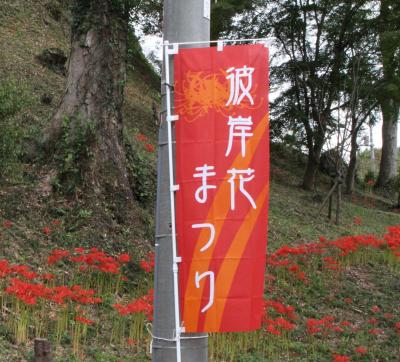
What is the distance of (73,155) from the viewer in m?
8.87

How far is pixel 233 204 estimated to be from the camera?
382 cm

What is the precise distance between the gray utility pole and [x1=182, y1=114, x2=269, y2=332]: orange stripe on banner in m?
0.12

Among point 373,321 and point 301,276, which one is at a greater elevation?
point 301,276

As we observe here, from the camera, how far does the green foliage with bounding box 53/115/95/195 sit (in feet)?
28.9

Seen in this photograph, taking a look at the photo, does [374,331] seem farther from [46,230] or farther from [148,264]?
[46,230]

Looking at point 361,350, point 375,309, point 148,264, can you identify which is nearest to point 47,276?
point 148,264

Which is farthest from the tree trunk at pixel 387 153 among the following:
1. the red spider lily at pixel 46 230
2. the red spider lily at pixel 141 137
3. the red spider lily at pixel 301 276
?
the red spider lily at pixel 46 230

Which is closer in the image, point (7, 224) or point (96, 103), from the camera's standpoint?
point (7, 224)

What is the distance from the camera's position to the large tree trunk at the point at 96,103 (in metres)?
8.96

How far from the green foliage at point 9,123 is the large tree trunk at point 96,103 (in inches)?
53.0

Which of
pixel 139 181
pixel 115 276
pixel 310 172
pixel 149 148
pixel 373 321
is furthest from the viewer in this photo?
pixel 310 172

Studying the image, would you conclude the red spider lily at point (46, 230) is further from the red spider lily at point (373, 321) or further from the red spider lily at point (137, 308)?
the red spider lily at point (373, 321)

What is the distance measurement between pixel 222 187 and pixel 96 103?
5821 mm

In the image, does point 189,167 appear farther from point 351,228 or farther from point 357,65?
point 357,65
